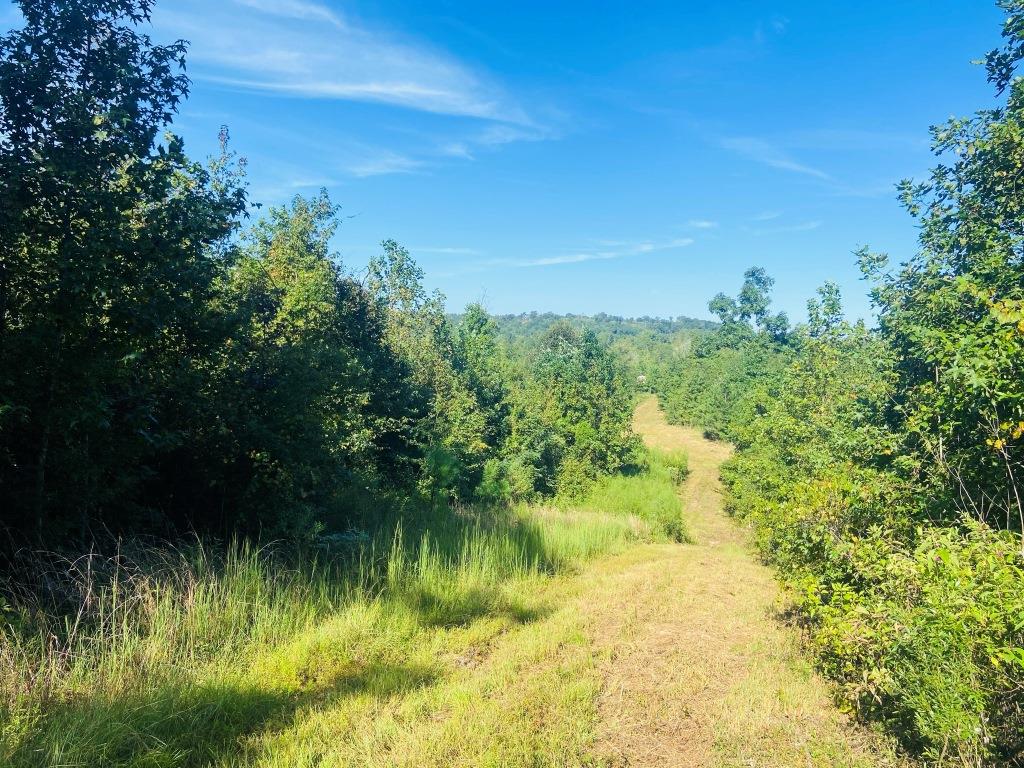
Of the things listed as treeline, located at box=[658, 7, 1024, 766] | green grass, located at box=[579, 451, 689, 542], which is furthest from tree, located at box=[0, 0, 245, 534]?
green grass, located at box=[579, 451, 689, 542]

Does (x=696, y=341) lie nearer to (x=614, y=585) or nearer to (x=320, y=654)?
(x=614, y=585)

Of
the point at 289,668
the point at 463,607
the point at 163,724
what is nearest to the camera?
the point at 163,724

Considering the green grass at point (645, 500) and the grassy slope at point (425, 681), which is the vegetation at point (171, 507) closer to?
the grassy slope at point (425, 681)

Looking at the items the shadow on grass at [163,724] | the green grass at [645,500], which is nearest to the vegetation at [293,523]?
the shadow on grass at [163,724]

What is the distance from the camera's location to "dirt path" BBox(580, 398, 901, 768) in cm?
383

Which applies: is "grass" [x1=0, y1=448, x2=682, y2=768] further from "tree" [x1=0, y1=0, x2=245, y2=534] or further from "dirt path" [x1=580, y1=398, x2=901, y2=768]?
"tree" [x1=0, y1=0, x2=245, y2=534]

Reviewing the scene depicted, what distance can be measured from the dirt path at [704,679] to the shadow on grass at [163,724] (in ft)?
7.15

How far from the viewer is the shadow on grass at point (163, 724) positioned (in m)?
2.98

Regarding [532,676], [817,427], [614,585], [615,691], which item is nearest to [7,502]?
[532,676]

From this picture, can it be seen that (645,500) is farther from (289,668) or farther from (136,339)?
(136,339)

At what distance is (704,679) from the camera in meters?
4.92

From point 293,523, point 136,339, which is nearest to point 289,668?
point 293,523

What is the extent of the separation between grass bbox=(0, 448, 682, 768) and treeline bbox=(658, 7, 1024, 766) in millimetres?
2411

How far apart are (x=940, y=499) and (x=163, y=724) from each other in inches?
272
